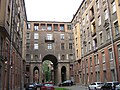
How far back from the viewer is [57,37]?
67.8 metres

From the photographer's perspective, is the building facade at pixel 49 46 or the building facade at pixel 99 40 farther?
the building facade at pixel 49 46

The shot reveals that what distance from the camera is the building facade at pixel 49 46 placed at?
212ft

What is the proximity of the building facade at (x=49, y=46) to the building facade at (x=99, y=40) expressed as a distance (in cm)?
1372

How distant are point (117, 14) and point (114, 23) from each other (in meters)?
1.83

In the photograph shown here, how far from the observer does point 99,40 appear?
1473 inches

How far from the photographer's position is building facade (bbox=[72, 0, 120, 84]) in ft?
99.2

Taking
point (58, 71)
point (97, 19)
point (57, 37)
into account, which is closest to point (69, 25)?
point (57, 37)

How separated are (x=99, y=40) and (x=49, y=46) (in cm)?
3136

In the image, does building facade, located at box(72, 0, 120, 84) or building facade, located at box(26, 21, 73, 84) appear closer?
building facade, located at box(72, 0, 120, 84)

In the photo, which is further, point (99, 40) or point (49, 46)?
point (49, 46)

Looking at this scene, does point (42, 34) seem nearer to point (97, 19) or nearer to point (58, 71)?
point (58, 71)

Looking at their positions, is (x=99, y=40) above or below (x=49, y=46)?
below

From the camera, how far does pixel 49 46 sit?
219 feet

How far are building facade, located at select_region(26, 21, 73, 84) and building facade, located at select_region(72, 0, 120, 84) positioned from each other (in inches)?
540
